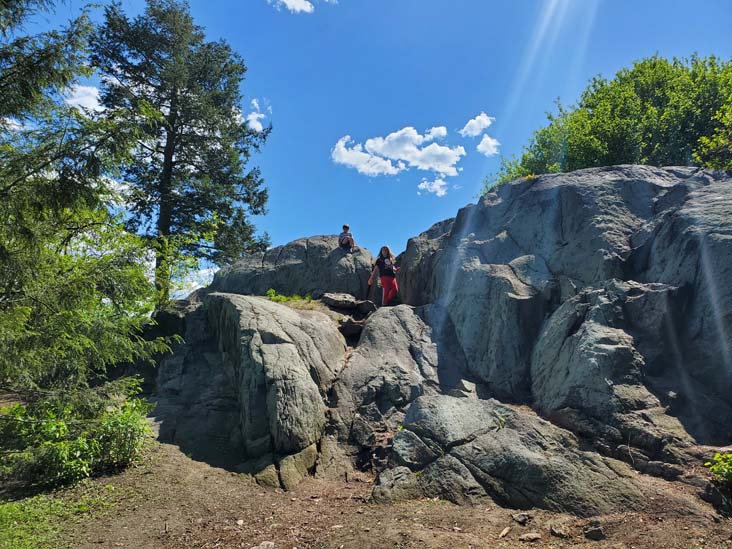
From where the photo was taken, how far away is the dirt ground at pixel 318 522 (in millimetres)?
5898

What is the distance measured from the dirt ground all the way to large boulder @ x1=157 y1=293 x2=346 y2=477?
1148 millimetres

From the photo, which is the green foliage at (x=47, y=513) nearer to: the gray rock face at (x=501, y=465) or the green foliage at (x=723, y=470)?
the gray rock face at (x=501, y=465)

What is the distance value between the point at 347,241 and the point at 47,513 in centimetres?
1346

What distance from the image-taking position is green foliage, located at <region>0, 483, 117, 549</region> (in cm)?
589

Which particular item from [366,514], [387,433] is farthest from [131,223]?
Result: [366,514]

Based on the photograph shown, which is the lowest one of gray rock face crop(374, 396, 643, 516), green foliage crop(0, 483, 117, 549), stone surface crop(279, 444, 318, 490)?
green foliage crop(0, 483, 117, 549)

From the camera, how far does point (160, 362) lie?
39.7 feet

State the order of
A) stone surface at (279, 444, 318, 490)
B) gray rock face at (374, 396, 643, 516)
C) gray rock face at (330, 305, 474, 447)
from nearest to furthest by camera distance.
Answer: gray rock face at (374, 396, 643, 516)
stone surface at (279, 444, 318, 490)
gray rock face at (330, 305, 474, 447)

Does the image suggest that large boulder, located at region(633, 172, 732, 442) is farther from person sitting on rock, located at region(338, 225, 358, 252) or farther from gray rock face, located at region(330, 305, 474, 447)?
person sitting on rock, located at region(338, 225, 358, 252)

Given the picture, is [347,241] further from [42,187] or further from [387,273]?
[42,187]

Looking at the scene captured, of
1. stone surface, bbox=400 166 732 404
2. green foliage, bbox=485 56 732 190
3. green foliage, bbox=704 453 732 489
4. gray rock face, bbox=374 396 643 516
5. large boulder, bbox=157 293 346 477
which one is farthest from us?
green foliage, bbox=485 56 732 190

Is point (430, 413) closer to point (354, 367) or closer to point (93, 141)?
point (354, 367)

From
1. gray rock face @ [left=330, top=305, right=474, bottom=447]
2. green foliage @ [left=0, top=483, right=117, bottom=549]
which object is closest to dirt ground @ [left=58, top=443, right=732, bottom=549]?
green foliage @ [left=0, top=483, right=117, bottom=549]

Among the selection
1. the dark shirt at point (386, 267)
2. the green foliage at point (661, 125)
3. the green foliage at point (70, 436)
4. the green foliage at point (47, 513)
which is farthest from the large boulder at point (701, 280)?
the green foliage at point (661, 125)
